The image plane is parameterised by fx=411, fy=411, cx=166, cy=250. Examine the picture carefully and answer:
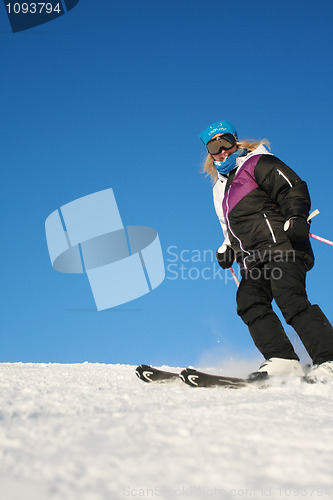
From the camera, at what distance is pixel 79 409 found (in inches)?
75.0

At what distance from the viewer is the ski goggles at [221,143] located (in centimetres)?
427

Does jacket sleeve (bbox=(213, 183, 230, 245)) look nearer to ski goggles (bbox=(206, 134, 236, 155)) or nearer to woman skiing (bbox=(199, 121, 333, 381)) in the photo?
A: woman skiing (bbox=(199, 121, 333, 381))

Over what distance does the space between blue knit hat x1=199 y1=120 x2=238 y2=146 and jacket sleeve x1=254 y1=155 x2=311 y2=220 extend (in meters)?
0.51

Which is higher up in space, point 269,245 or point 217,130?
point 217,130

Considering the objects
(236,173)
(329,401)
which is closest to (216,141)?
(236,173)

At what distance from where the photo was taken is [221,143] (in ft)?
14.0

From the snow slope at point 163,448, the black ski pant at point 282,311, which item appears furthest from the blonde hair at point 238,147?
the snow slope at point 163,448

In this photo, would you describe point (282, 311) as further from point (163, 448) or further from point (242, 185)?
point (163, 448)

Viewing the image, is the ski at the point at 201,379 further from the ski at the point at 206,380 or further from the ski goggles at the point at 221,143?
the ski goggles at the point at 221,143

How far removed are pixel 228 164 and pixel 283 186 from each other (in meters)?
0.65

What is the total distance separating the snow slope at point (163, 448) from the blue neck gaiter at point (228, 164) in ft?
8.43

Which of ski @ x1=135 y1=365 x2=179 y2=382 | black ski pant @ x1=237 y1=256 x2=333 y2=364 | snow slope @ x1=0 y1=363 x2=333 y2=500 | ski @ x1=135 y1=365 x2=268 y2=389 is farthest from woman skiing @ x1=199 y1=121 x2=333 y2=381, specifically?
snow slope @ x1=0 y1=363 x2=333 y2=500

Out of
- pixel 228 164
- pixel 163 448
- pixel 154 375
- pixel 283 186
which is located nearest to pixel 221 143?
pixel 228 164

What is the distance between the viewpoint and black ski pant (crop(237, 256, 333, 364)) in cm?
338
